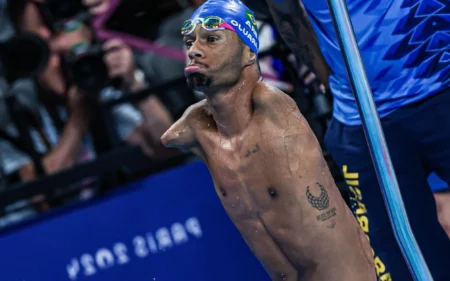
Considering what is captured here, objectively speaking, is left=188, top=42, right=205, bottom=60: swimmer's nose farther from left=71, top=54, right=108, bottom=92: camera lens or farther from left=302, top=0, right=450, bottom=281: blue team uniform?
left=71, top=54, right=108, bottom=92: camera lens

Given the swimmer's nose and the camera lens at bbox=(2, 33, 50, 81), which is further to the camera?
the camera lens at bbox=(2, 33, 50, 81)

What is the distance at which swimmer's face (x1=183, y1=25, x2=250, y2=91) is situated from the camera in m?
1.68

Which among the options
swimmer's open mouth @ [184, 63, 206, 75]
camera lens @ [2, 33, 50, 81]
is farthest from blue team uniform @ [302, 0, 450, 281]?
camera lens @ [2, 33, 50, 81]

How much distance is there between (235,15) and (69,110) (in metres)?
1.71

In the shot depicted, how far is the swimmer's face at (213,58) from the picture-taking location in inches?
66.1

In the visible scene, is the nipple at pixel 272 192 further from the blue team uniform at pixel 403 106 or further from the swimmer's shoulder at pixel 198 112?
the blue team uniform at pixel 403 106

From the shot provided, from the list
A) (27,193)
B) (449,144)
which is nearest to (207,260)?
(27,193)

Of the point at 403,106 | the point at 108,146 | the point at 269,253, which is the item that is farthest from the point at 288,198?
the point at 108,146

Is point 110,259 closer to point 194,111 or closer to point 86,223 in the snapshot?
point 86,223

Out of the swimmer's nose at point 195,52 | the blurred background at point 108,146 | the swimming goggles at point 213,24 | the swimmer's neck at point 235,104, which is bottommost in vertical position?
the blurred background at point 108,146

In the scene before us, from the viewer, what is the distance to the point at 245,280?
263cm

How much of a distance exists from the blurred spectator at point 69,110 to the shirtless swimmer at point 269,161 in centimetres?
134

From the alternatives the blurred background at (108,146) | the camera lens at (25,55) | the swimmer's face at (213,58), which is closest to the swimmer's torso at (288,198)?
the swimmer's face at (213,58)

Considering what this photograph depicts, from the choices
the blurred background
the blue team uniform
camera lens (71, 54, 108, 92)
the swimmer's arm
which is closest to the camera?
the swimmer's arm
